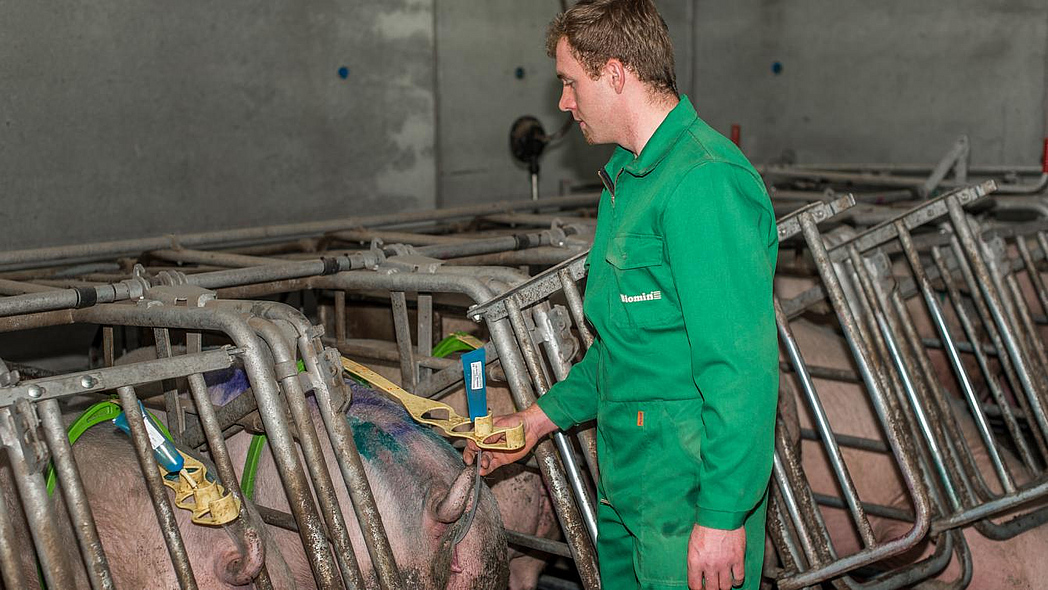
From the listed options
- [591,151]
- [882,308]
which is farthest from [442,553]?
[591,151]

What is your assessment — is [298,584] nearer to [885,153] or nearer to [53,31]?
[53,31]

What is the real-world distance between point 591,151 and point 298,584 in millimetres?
5180

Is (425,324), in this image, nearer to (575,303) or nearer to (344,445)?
(575,303)

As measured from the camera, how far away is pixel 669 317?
6.48ft

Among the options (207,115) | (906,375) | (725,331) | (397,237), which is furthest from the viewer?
(207,115)

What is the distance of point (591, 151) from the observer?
7.37 meters

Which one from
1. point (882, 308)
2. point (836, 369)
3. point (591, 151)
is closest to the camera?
point (882, 308)

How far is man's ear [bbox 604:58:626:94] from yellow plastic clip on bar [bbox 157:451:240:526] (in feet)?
3.60

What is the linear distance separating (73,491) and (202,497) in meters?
0.25

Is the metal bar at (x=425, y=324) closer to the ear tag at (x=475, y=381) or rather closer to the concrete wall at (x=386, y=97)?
the ear tag at (x=475, y=381)

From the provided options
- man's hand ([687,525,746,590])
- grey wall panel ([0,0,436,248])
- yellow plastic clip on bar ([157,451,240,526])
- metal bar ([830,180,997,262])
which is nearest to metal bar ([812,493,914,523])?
metal bar ([830,180,997,262])

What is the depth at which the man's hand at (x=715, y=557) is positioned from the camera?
1.84 meters

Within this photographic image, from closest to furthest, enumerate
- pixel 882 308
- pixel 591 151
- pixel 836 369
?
pixel 882 308 → pixel 836 369 → pixel 591 151

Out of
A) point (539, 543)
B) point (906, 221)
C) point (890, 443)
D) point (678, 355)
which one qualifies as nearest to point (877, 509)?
point (890, 443)
